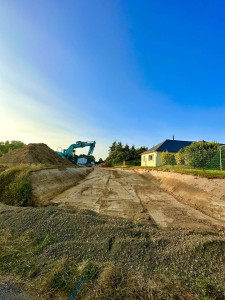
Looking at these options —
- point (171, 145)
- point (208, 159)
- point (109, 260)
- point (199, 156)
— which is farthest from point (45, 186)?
point (171, 145)

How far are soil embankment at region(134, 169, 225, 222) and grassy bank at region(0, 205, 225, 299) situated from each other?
5.47 ft

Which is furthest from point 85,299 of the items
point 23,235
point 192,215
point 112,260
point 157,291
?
point 192,215

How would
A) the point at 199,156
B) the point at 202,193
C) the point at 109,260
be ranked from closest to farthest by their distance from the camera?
the point at 109,260 < the point at 202,193 < the point at 199,156

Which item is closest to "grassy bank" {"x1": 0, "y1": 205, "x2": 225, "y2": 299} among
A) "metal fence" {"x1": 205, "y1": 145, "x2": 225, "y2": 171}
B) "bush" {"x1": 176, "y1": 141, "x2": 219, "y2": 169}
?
"metal fence" {"x1": 205, "y1": 145, "x2": 225, "y2": 171}

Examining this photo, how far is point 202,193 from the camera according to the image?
5.71 meters

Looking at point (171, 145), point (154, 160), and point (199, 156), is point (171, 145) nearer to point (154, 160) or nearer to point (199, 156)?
point (154, 160)

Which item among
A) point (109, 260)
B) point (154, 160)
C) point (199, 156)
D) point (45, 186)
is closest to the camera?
point (109, 260)

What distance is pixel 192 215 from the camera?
4.31 m

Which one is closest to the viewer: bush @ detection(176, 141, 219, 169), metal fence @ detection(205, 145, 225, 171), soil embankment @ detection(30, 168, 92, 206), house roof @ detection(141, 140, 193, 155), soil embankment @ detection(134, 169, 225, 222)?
soil embankment @ detection(134, 169, 225, 222)

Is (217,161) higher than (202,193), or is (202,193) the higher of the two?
(217,161)

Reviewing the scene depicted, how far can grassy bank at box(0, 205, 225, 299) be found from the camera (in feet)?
5.62

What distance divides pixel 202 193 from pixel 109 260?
206 inches

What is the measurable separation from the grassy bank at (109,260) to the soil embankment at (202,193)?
167 cm

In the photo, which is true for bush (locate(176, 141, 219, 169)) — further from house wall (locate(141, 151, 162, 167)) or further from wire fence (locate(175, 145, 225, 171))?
house wall (locate(141, 151, 162, 167))
